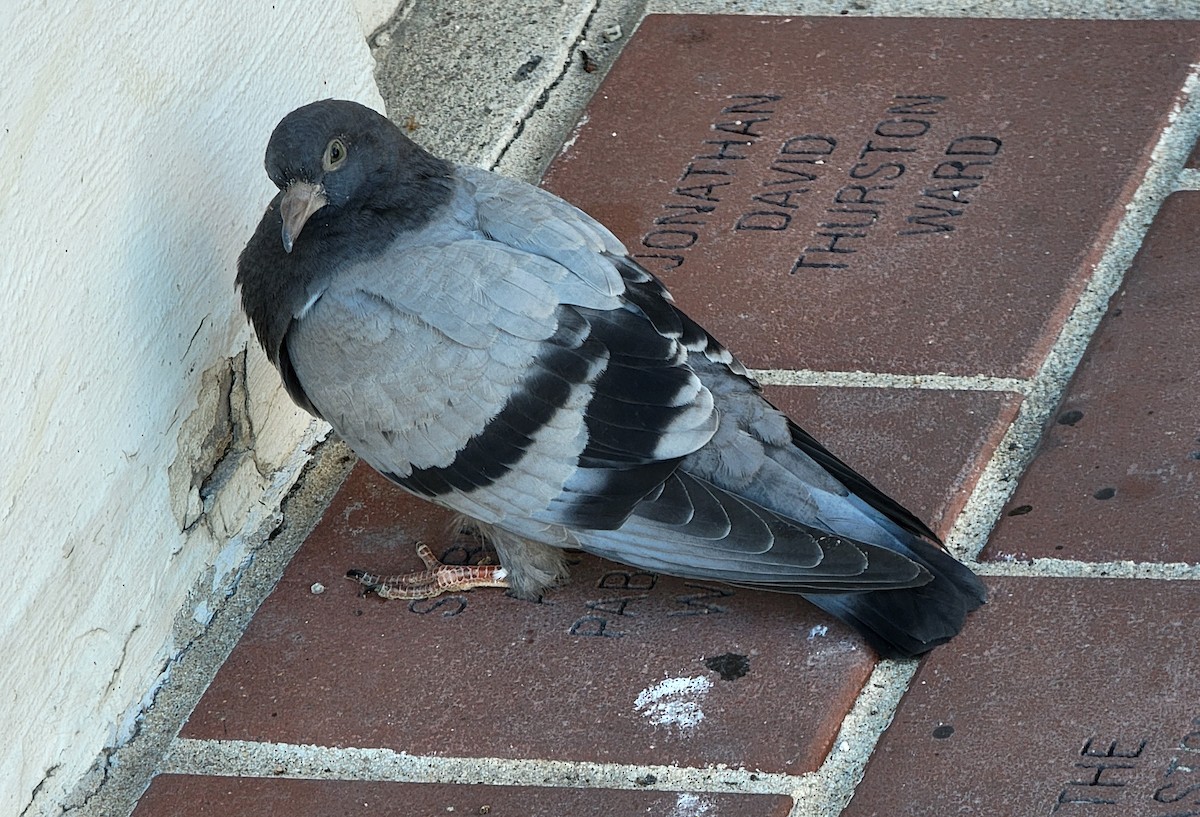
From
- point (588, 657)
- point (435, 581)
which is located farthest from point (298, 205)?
point (588, 657)

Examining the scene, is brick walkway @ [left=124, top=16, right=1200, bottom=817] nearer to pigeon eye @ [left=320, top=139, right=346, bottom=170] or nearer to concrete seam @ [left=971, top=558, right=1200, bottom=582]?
concrete seam @ [left=971, top=558, right=1200, bottom=582]

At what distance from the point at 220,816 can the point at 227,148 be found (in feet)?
3.42

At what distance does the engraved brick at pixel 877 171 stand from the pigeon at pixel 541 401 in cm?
40

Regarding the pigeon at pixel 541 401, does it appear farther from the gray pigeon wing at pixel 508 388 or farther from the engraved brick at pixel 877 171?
the engraved brick at pixel 877 171

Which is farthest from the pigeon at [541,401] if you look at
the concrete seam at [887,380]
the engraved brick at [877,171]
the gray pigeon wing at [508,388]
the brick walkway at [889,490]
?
the engraved brick at [877,171]

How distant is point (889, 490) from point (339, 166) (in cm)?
101

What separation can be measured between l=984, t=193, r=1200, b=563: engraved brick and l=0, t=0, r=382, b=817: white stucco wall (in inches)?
49.1

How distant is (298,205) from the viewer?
7.18 ft

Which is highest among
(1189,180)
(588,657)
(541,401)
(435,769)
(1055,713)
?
(541,401)

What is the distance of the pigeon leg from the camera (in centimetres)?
226

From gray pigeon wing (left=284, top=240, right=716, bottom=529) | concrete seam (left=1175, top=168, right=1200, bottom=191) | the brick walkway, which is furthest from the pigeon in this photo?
concrete seam (left=1175, top=168, right=1200, bottom=191)

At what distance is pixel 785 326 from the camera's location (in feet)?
8.31

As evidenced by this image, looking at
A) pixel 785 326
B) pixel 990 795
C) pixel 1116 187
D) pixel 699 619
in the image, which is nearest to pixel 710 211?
pixel 785 326

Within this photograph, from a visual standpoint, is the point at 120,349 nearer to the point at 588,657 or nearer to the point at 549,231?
the point at 549,231
